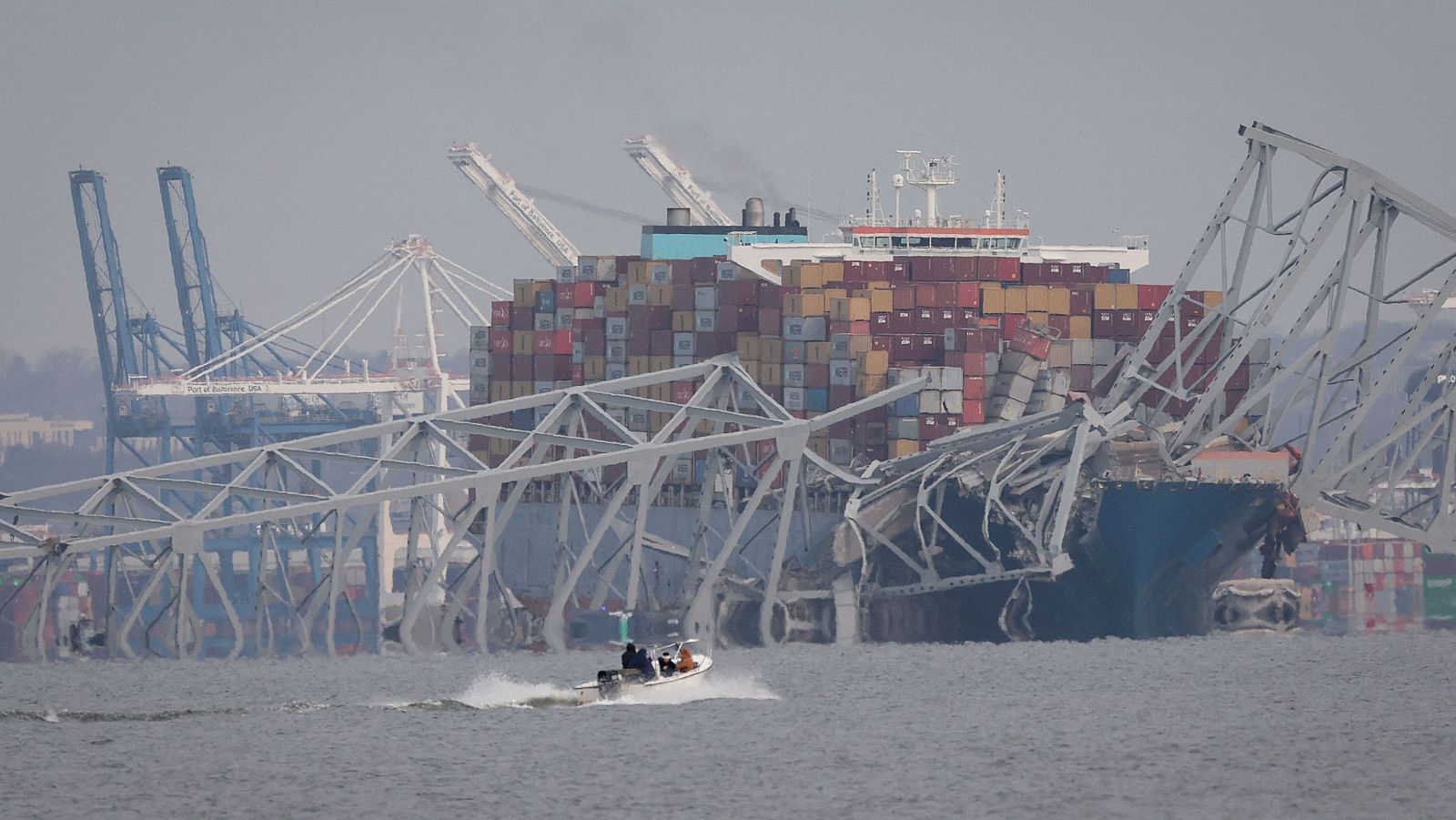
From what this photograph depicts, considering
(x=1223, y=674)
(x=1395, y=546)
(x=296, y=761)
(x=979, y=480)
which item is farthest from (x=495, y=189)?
(x=296, y=761)

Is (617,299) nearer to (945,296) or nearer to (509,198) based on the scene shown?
(945,296)

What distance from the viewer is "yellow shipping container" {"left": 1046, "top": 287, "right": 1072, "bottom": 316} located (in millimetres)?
97312

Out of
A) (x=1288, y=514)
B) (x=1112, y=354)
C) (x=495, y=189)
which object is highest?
(x=495, y=189)

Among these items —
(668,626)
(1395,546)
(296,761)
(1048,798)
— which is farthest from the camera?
(1395,546)

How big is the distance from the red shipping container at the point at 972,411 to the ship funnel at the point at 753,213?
113 ft

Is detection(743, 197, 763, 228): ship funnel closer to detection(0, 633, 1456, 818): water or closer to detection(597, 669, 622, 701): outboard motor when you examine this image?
detection(0, 633, 1456, 818): water

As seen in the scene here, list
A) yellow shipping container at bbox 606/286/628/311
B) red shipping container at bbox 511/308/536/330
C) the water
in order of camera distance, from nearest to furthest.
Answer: the water
yellow shipping container at bbox 606/286/628/311
red shipping container at bbox 511/308/536/330

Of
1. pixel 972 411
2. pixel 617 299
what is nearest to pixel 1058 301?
pixel 972 411

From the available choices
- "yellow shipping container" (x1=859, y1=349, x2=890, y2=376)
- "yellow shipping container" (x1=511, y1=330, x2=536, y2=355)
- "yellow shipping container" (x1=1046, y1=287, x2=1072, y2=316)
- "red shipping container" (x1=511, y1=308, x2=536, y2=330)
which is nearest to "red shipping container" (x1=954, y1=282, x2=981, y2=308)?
"yellow shipping container" (x1=1046, y1=287, x2=1072, y2=316)

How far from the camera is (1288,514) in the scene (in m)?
83.3

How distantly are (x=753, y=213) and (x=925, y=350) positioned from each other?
102 ft

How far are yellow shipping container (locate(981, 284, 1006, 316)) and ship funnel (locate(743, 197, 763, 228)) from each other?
29.4m

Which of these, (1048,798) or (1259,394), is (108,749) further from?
(1259,394)

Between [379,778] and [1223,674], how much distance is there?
28782 millimetres
